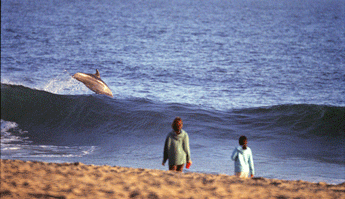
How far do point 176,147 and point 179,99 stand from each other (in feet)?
46.0

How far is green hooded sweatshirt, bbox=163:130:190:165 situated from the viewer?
23.8 ft

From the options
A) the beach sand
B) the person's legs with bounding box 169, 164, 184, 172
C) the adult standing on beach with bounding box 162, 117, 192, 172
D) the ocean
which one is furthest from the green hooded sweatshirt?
the ocean

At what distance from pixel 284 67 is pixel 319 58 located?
5.32m

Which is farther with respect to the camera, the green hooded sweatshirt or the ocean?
the ocean

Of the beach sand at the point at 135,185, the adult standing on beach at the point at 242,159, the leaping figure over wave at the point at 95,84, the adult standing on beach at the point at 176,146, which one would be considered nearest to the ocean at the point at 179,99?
the leaping figure over wave at the point at 95,84

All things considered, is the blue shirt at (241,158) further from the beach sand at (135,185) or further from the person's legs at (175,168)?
the person's legs at (175,168)

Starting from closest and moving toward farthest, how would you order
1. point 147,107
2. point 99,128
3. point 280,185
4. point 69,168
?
point 280,185
point 69,168
point 99,128
point 147,107

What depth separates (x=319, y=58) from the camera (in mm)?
34281

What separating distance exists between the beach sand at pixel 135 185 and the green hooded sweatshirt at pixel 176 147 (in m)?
0.31

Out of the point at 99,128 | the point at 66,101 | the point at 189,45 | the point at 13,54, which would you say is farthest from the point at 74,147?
the point at 189,45

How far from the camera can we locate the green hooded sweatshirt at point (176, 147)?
725 centimetres

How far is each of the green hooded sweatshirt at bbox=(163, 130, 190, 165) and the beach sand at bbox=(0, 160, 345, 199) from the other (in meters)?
0.31

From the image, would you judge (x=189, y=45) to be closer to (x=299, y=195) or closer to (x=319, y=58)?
(x=319, y=58)

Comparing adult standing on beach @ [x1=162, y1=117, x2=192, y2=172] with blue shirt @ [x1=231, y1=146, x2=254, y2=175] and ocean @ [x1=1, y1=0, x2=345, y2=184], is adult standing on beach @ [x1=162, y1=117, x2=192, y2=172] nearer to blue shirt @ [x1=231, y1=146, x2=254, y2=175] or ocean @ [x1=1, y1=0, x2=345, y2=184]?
blue shirt @ [x1=231, y1=146, x2=254, y2=175]
